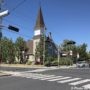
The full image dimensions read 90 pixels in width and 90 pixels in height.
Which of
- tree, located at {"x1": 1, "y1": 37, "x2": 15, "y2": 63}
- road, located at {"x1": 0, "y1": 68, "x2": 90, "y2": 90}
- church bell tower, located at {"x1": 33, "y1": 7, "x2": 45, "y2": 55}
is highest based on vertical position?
church bell tower, located at {"x1": 33, "y1": 7, "x2": 45, "y2": 55}

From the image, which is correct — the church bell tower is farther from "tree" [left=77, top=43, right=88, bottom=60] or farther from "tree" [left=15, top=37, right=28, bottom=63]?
"tree" [left=77, top=43, right=88, bottom=60]

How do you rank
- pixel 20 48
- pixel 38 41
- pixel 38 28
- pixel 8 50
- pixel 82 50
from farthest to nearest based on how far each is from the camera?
pixel 82 50 → pixel 38 28 → pixel 38 41 → pixel 8 50 → pixel 20 48

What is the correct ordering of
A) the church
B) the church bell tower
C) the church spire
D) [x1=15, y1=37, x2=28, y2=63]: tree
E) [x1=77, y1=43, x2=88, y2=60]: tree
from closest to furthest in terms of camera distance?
1. [x1=15, y1=37, x2=28, y2=63]: tree
2. the church
3. the church bell tower
4. the church spire
5. [x1=77, y1=43, x2=88, y2=60]: tree

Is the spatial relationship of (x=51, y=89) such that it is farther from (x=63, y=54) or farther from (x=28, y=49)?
(x=63, y=54)

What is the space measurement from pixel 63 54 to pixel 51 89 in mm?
82079

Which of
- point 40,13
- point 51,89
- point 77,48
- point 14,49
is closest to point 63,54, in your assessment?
point 77,48

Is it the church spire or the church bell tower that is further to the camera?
the church spire

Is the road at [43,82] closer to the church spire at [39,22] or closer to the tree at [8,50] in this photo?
the tree at [8,50]

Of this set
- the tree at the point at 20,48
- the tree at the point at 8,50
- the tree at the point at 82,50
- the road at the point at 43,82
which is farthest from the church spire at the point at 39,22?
the road at the point at 43,82

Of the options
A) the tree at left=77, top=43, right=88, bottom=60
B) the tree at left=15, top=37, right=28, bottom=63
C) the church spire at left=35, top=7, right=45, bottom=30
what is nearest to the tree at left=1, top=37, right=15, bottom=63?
the tree at left=15, top=37, right=28, bottom=63

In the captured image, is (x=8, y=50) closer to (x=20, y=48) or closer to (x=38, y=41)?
(x=20, y=48)

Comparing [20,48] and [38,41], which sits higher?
[38,41]

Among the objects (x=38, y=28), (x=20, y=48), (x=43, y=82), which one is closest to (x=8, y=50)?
(x=20, y=48)

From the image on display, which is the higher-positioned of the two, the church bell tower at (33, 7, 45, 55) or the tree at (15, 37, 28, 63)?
the church bell tower at (33, 7, 45, 55)
